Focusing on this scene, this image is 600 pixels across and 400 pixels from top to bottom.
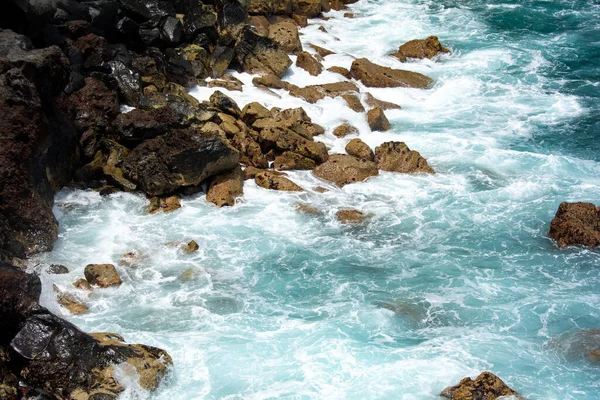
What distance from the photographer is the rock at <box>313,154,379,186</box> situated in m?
20.8

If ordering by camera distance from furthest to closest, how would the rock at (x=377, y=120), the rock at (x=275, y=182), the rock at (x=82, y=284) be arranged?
the rock at (x=377, y=120)
the rock at (x=275, y=182)
the rock at (x=82, y=284)

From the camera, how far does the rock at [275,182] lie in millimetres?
20016

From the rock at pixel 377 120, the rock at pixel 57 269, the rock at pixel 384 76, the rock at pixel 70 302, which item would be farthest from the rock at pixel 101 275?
the rock at pixel 384 76

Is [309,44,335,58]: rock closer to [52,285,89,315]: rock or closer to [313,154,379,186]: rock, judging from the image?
[313,154,379,186]: rock

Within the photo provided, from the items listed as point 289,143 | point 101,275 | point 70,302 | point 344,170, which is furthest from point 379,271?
point 70,302

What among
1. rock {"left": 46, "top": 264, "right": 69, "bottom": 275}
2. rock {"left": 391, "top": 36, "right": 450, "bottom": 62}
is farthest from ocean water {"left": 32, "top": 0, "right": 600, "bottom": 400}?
rock {"left": 391, "top": 36, "right": 450, "bottom": 62}

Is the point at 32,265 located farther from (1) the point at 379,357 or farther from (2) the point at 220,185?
(1) the point at 379,357

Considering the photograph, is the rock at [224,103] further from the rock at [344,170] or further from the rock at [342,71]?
the rock at [342,71]

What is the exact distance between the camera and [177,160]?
18.9 m

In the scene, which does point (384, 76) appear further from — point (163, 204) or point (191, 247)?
point (191, 247)

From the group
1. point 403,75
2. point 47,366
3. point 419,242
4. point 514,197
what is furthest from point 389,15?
point 47,366

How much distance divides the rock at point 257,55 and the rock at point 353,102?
325 centimetres

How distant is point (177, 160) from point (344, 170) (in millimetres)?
5341

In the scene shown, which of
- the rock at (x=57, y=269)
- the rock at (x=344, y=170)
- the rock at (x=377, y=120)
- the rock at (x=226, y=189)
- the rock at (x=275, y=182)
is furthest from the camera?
the rock at (x=377, y=120)
